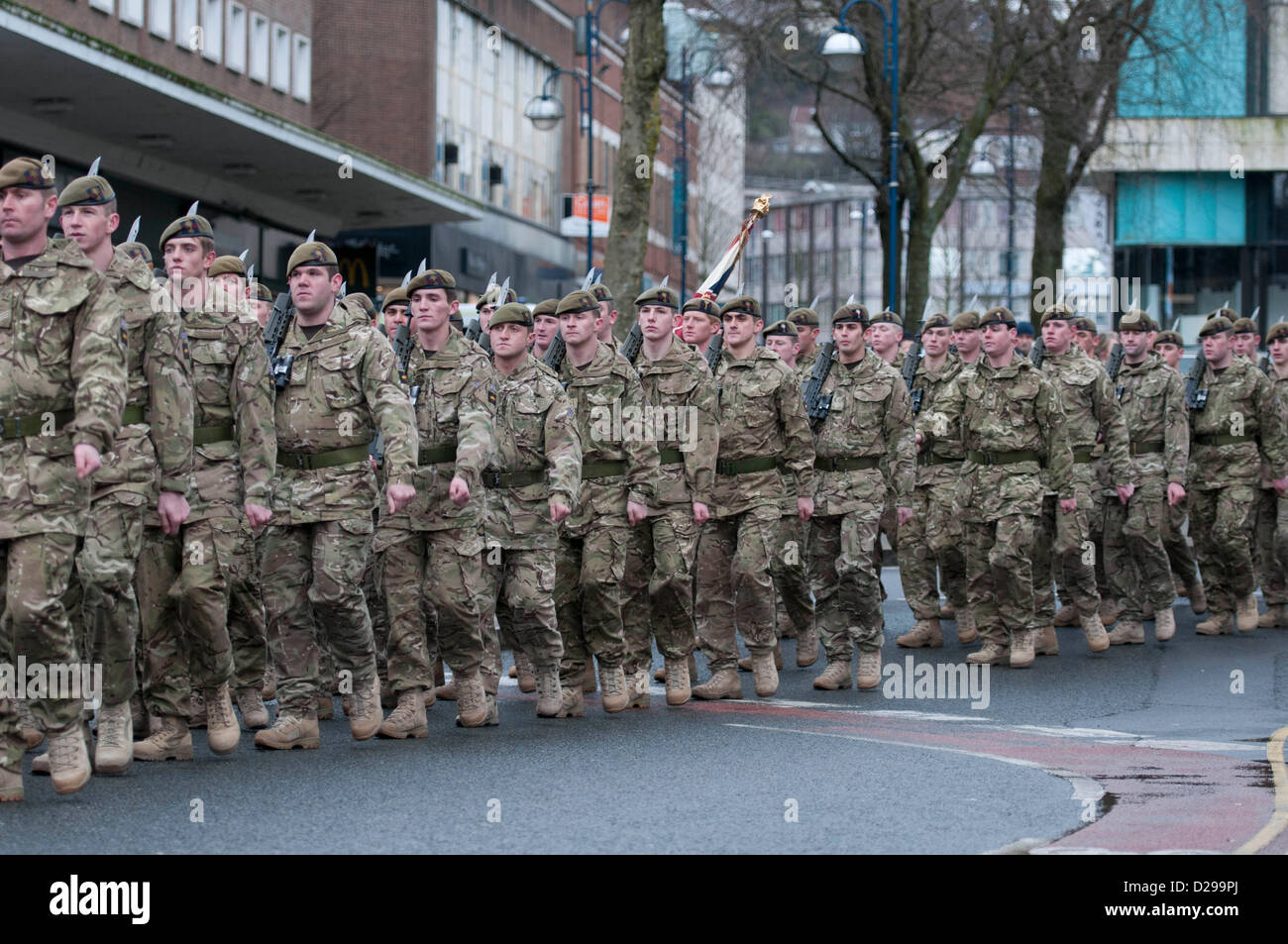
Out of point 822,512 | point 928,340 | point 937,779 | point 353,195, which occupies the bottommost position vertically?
point 937,779

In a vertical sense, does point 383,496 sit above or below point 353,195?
below

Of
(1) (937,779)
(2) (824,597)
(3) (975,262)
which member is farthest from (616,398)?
(3) (975,262)

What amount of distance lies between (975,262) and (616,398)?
8850 centimetres

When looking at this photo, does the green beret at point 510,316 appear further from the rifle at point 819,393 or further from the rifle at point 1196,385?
the rifle at point 1196,385

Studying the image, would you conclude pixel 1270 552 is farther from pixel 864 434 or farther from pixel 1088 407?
pixel 864 434

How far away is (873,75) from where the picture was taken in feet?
107

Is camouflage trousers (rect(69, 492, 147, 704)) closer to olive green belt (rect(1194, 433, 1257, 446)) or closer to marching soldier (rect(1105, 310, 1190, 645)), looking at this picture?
marching soldier (rect(1105, 310, 1190, 645))

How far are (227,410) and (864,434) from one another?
16.0 feet

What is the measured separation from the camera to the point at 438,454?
36.0 ft

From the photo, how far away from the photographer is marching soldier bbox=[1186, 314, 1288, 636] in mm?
16609

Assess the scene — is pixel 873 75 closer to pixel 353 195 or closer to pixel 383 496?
pixel 353 195

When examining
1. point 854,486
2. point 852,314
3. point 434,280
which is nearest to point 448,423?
point 434,280

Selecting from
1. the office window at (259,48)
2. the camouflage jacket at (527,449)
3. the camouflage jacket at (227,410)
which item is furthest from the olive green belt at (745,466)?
the office window at (259,48)

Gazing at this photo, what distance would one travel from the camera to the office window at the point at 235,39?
40.5 m
